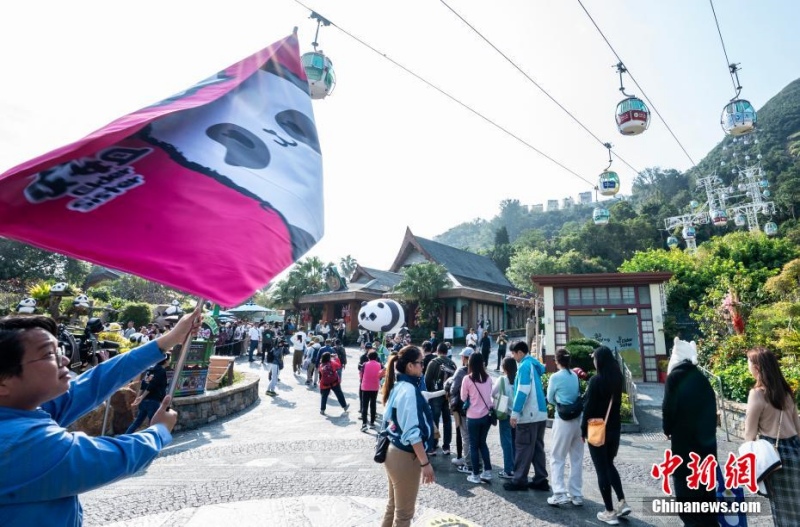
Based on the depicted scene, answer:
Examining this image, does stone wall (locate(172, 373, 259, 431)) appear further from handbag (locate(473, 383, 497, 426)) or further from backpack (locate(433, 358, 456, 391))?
handbag (locate(473, 383, 497, 426))

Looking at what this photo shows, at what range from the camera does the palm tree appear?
2433cm

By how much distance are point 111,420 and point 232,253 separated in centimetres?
734

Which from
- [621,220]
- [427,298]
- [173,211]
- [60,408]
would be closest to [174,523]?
[60,408]

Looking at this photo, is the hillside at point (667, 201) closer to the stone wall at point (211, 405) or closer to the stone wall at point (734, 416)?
the stone wall at point (734, 416)

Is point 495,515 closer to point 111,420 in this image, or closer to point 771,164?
point 111,420

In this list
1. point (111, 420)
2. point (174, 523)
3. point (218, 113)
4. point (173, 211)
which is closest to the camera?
point (173, 211)

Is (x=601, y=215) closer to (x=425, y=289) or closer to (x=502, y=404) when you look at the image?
(x=425, y=289)

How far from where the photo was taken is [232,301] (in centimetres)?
164

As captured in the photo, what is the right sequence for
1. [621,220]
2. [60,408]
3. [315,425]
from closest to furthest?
[60,408] → [315,425] → [621,220]

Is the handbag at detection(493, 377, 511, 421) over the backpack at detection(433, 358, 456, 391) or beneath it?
beneath

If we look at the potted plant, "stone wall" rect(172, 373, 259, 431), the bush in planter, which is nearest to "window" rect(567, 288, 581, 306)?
the potted plant

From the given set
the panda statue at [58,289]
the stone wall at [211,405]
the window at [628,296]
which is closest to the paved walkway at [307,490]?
the stone wall at [211,405]

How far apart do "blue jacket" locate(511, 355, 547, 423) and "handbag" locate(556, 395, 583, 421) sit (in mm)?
241

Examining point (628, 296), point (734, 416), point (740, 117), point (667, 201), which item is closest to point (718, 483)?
point (734, 416)
